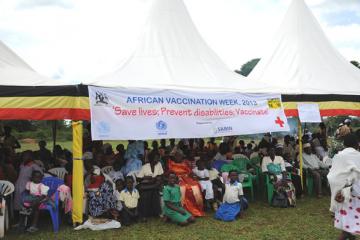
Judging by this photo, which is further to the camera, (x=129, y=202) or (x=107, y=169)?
(x=107, y=169)

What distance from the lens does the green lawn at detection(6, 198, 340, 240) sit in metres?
6.30

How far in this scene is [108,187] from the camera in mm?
6992

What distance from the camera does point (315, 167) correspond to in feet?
31.2

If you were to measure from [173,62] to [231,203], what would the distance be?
3.19 metres

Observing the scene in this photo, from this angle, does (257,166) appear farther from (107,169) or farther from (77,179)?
→ (77,179)

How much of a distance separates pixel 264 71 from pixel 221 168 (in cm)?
362

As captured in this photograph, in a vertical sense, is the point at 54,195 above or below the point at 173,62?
below

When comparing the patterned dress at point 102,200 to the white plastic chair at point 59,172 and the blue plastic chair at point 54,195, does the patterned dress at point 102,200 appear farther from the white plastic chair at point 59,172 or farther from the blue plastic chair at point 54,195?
the white plastic chair at point 59,172

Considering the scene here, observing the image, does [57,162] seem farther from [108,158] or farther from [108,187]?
→ [108,187]

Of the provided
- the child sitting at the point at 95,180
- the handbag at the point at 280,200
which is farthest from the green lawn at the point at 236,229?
the child sitting at the point at 95,180

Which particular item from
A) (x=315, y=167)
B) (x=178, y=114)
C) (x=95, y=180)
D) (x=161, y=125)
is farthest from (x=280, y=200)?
(x=95, y=180)

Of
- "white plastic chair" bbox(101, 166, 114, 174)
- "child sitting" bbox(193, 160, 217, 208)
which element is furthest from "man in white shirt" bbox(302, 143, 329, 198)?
"white plastic chair" bbox(101, 166, 114, 174)

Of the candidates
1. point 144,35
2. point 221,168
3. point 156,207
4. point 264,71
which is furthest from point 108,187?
point 264,71

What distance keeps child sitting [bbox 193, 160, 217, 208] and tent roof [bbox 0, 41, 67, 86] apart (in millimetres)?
3237
